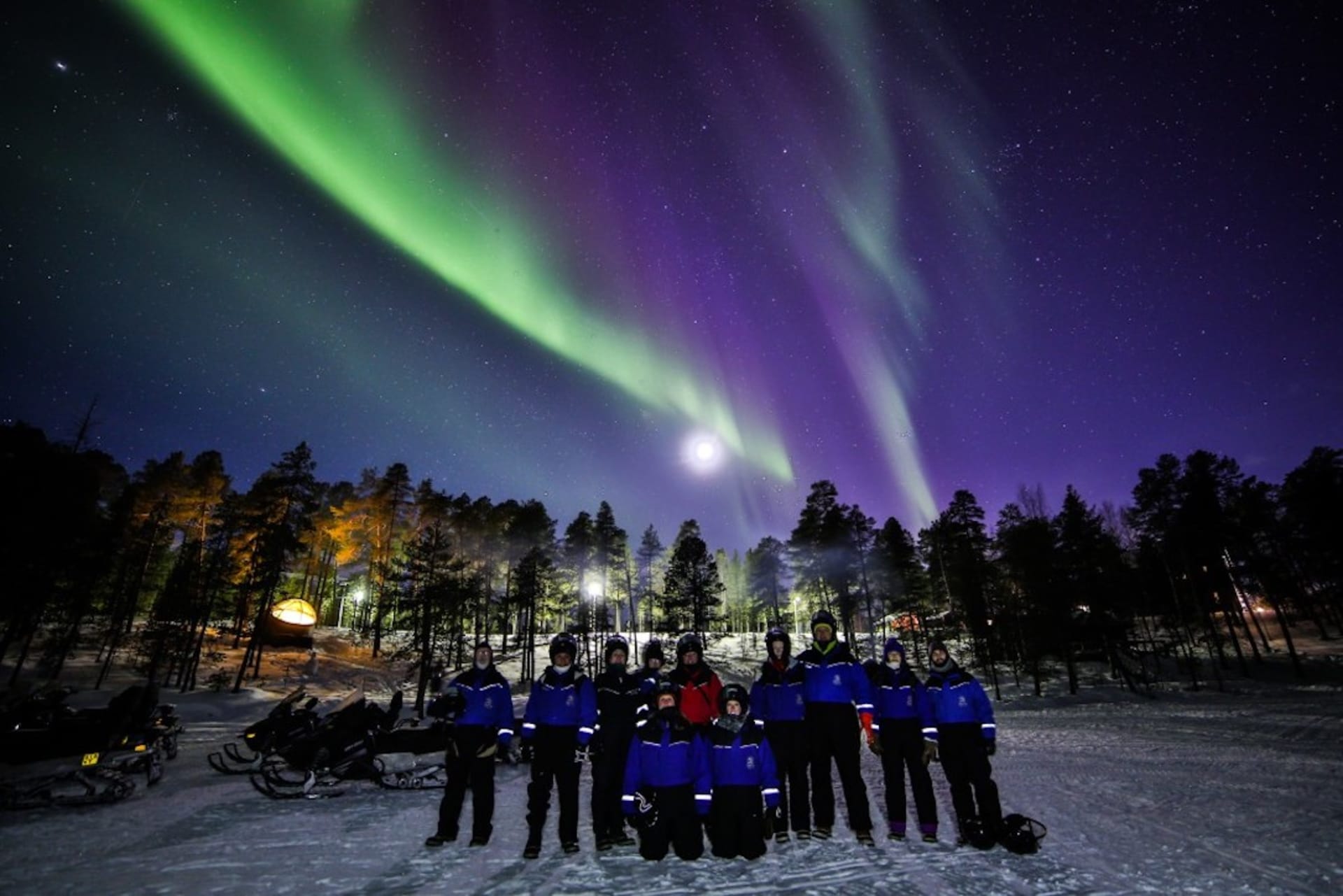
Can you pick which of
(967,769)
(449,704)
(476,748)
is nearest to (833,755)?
(967,769)

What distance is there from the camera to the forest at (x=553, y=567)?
94.5ft

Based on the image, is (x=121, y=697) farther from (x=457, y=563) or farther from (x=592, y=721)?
(x=457, y=563)

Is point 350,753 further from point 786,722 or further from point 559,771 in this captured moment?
point 786,722

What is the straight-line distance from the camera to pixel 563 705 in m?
7.33

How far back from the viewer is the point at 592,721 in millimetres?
7332

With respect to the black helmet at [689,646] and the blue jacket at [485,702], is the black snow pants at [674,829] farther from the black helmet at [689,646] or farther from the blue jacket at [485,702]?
the blue jacket at [485,702]

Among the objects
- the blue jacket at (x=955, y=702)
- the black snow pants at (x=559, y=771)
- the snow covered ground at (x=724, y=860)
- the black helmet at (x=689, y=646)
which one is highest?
the black helmet at (x=689, y=646)

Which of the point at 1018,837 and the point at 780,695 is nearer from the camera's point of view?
the point at 1018,837

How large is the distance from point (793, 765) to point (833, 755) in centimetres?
65

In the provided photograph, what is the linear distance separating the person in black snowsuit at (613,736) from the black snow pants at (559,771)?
0.30m

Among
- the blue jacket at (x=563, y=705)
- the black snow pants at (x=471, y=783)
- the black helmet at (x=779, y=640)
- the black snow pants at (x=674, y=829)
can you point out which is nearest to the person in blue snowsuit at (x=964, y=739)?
the black helmet at (x=779, y=640)

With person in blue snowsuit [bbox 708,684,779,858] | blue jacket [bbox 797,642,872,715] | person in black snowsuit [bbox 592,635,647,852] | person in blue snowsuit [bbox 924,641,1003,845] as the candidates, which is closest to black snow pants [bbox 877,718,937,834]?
person in blue snowsuit [bbox 924,641,1003,845]

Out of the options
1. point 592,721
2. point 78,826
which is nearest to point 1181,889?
point 592,721

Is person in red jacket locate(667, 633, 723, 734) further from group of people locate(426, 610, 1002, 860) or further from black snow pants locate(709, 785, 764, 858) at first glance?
black snow pants locate(709, 785, 764, 858)
